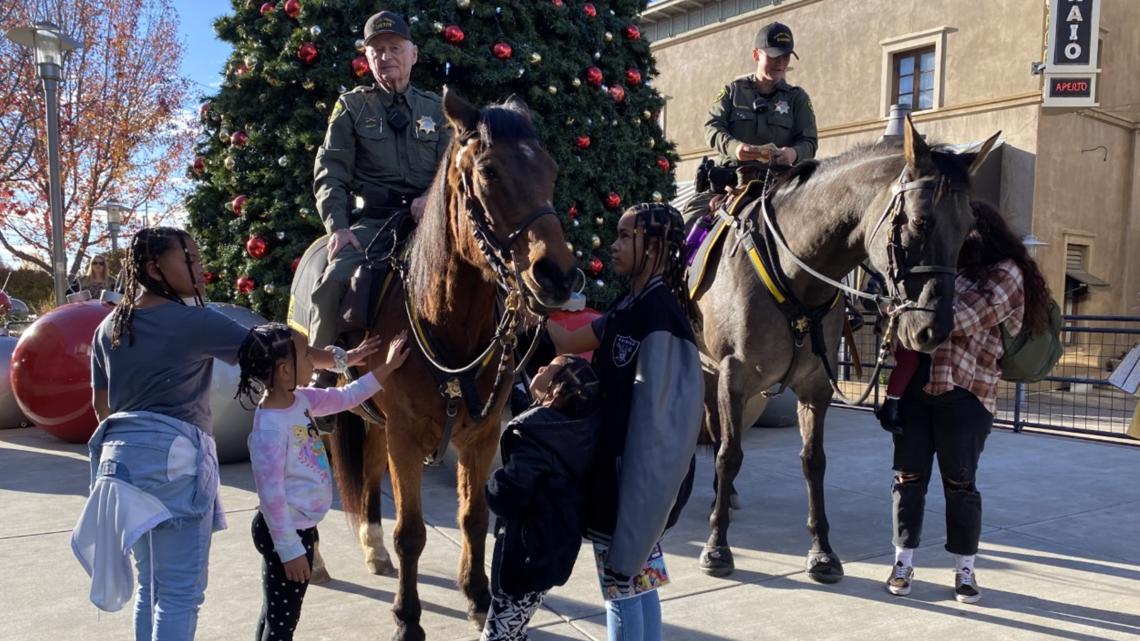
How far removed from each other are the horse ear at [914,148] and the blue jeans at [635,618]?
2.21 meters

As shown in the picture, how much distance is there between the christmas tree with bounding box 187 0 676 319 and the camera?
750cm

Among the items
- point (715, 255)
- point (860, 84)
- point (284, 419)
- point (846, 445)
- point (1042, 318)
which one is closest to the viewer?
point (284, 419)

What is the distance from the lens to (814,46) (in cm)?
2089

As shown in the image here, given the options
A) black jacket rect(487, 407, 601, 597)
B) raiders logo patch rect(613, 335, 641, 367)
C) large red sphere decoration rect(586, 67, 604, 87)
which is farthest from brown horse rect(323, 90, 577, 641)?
large red sphere decoration rect(586, 67, 604, 87)

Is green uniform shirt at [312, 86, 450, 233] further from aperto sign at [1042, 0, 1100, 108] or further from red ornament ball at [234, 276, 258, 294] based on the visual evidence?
aperto sign at [1042, 0, 1100, 108]

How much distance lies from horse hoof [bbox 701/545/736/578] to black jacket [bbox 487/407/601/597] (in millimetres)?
2118

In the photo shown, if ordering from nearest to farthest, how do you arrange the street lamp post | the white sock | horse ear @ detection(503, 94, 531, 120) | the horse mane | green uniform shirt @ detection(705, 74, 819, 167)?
the horse mane, horse ear @ detection(503, 94, 531, 120), the white sock, green uniform shirt @ detection(705, 74, 819, 167), the street lamp post

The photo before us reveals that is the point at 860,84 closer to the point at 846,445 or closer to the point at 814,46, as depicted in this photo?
the point at 814,46

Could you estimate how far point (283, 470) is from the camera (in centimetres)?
269

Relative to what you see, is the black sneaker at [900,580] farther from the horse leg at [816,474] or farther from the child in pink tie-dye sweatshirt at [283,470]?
the child in pink tie-dye sweatshirt at [283,470]

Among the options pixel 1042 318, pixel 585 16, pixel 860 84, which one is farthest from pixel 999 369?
pixel 860 84

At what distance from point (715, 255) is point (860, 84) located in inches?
686

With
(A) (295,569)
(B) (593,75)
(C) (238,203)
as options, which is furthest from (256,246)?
(A) (295,569)

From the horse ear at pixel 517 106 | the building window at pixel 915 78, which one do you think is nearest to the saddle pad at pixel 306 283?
the horse ear at pixel 517 106
